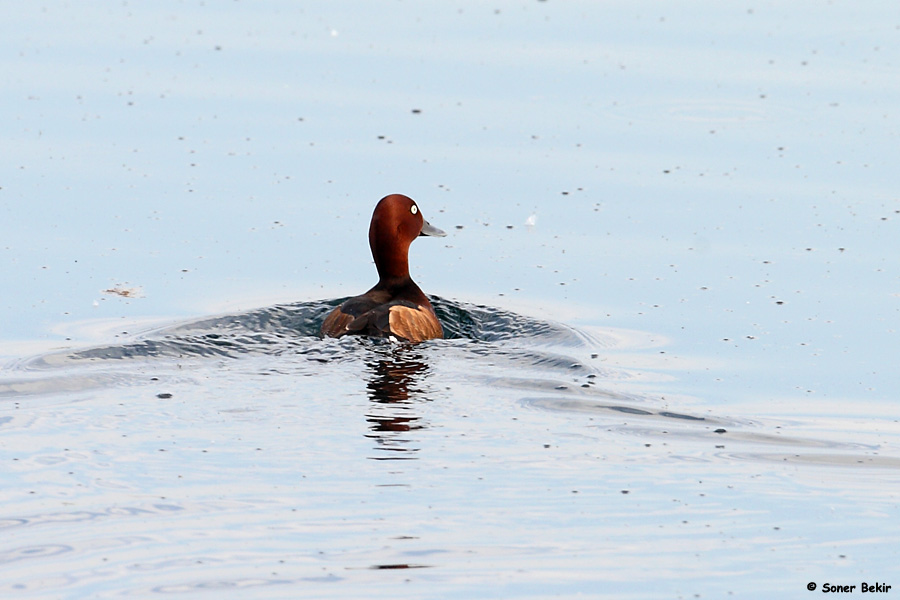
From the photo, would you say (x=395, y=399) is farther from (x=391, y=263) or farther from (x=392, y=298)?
(x=391, y=263)

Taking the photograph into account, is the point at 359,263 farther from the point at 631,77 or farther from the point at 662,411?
the point at 631,77

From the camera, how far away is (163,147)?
1505cm

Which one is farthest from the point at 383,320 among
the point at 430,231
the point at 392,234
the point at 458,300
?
the point at 430,231

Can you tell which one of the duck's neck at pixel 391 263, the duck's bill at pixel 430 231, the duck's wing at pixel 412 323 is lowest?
the duck's wing at pixel 412 323

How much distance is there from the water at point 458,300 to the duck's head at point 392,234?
520 mm

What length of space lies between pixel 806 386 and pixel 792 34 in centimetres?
1097

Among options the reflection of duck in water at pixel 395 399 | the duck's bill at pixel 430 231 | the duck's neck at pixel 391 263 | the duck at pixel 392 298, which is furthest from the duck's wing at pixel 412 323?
the duck's bill at pixel 430 231

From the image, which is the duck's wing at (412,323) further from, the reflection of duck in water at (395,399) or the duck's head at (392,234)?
the duck's head at (392,234)

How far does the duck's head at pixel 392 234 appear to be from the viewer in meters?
11.4

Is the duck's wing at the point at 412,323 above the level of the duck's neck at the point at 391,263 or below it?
below

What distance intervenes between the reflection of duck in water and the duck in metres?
0.32

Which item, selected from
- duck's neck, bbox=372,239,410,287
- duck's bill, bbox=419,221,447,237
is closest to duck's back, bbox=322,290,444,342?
duck's neck, bbox=372,239,410,287

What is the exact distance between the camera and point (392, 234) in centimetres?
1149

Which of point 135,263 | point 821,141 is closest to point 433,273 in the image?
point 135,263
